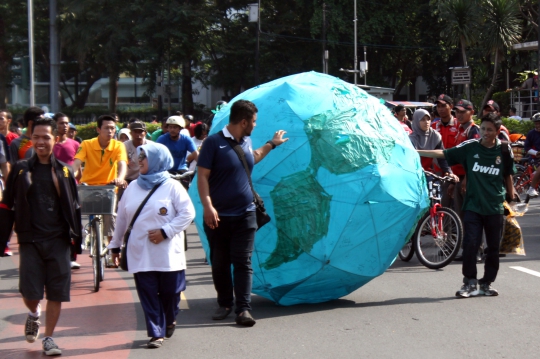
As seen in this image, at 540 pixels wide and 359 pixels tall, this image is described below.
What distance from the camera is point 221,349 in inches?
235

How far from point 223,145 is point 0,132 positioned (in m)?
6.03

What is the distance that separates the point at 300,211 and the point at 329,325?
927mm

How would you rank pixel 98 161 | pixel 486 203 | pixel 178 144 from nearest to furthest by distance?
pixel 486 203 → pixel 98 161 → pixel 178 144

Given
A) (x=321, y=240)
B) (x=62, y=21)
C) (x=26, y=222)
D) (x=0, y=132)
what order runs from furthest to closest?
(x=62, y=21), (x=0, y=132), (x=321, y=240), (x=26, y=222)

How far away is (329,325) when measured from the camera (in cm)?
666

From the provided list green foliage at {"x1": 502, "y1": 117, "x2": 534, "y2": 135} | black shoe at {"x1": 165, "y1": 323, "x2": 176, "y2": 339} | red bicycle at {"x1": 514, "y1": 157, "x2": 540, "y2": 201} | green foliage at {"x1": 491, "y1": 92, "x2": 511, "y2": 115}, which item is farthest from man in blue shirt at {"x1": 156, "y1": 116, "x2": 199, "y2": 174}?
green foliage at {"x1": 491, "y1": 92, "x2": 511, "y2": 115}

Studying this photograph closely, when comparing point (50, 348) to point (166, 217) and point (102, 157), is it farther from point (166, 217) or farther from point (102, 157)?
point (102, 157)

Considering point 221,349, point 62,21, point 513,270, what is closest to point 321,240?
point 221,349

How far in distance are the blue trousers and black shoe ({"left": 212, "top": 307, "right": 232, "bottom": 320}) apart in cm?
82

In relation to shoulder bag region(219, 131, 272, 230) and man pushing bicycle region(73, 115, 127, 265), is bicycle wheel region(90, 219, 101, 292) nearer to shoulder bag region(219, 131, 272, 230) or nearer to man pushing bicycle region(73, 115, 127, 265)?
man pushing bicycle region(73, 115, 127, 265)

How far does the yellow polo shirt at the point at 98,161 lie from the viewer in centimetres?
935

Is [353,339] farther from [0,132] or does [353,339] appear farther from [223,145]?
[0,132]

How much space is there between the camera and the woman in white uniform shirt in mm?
5906

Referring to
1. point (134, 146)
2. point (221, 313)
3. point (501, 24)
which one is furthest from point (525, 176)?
point (501, 24)
